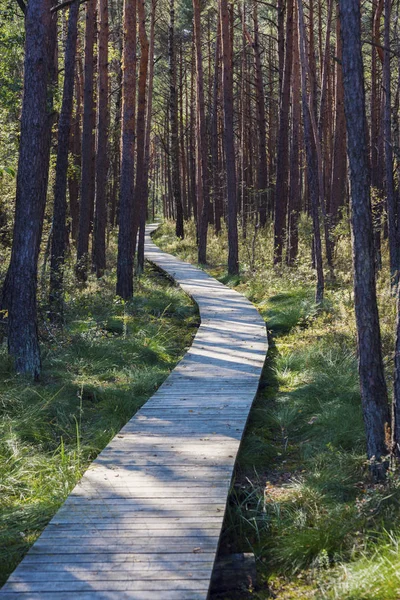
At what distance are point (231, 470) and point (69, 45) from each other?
993cm

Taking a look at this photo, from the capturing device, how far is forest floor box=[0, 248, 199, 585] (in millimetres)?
4582

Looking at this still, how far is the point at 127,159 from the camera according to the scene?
44.0 ft

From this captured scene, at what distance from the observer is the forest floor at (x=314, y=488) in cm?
372

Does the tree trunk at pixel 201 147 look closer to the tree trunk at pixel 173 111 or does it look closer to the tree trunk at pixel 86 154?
the tree trunk at pixel 173 111

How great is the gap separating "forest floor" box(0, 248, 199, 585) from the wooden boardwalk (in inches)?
10.1

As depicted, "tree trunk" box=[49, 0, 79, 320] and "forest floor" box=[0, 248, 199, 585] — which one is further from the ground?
"tree trunk" box=[49, 0, 79, 320]

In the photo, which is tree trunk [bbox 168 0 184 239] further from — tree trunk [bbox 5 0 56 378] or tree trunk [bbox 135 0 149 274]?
tree trunk [bbox 5 0 56 378]

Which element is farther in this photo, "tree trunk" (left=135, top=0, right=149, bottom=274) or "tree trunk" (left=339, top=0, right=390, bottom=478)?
"tree trunk" (left=135, top=0, right=149, bottom=274)

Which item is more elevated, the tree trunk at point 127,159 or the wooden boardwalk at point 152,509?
the tree trunk at point 127,159

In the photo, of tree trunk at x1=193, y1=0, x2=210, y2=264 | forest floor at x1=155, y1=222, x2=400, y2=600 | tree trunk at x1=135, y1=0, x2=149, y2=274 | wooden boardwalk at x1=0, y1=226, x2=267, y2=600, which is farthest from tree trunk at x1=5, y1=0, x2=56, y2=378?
tree trunk at x1=193, y1=0, x2=210, y2=264

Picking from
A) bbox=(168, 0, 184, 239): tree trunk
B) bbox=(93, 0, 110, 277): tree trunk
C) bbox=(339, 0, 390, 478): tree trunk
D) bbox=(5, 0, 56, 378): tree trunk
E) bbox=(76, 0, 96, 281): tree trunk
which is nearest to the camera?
bbox=(339, 0, 390, 478): tree trunk

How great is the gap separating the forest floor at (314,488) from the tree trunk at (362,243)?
37 centimetres

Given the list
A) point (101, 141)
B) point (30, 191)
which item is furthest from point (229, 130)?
point (30, 191)

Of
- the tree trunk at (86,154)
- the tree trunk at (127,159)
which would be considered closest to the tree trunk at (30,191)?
the tree trunk at (127,159)
